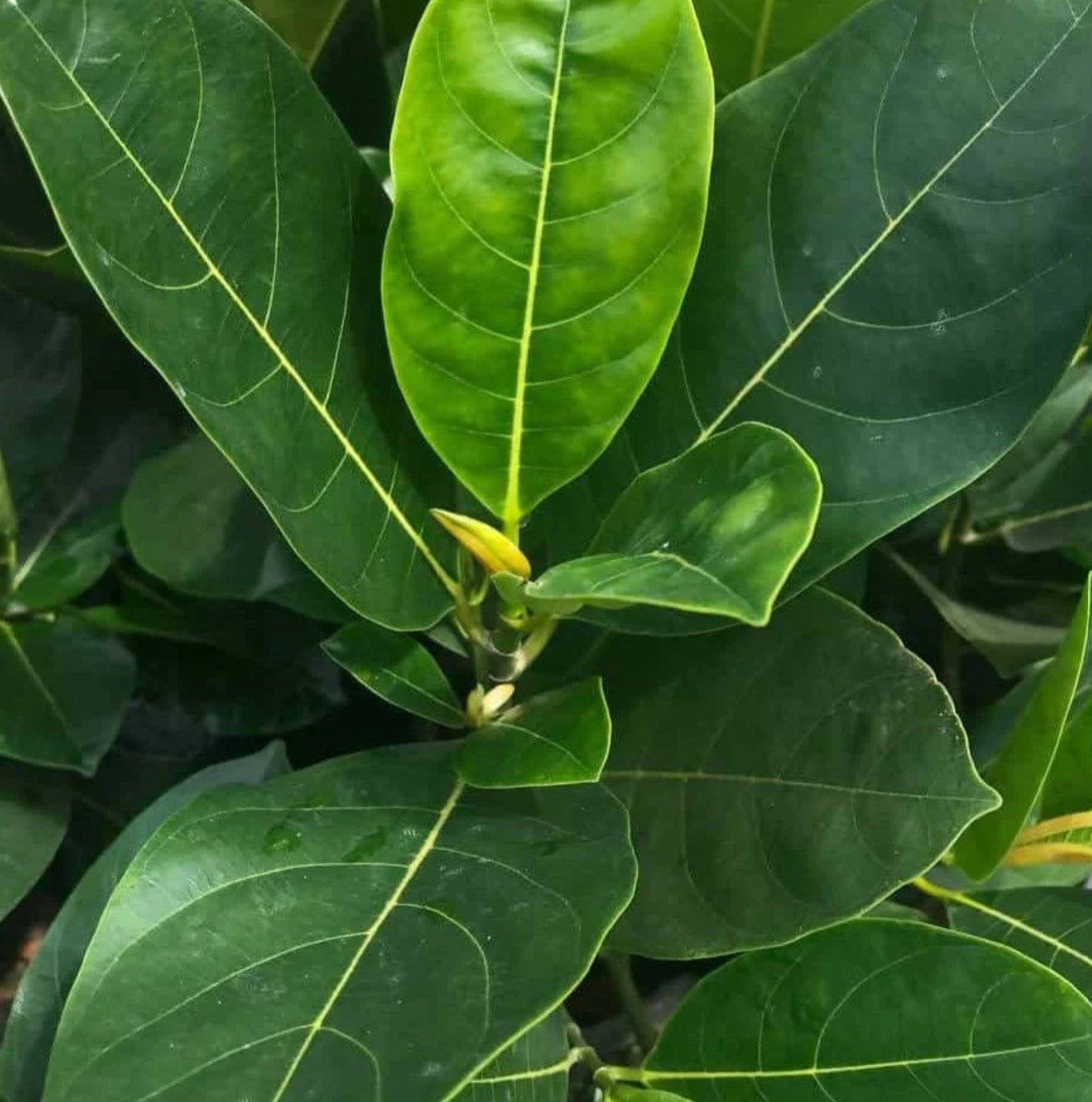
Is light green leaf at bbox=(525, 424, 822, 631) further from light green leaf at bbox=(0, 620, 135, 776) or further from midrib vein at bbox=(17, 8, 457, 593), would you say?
light green leaf at bbox=(0, 620, 135, 776)

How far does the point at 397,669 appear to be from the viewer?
607 mm

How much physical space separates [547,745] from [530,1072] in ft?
0.49

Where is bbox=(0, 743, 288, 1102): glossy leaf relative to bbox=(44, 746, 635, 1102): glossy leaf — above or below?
below

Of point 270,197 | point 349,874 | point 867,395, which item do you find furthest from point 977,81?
point 349,874

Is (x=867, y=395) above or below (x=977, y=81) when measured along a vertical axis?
below

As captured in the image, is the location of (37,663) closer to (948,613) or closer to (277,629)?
(277,629)

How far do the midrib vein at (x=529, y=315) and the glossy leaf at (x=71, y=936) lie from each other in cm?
20

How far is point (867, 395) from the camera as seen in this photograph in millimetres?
569

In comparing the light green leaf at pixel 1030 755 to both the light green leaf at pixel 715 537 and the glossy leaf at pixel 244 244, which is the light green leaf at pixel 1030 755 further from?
the glossy leaf at pixel 244 244

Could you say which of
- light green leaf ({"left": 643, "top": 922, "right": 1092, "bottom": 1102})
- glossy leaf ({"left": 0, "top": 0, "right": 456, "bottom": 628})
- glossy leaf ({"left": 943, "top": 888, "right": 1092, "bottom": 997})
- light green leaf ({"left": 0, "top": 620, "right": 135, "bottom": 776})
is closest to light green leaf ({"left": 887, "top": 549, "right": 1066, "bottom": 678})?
glossy leaf ({"left": 943, "top": 888, "right": 1092, "bottom": 997})

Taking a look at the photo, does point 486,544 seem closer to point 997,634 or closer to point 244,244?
point 244,244

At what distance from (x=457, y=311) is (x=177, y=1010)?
0.93 feet

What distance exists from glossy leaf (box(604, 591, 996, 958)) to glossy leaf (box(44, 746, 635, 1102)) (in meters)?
0.06

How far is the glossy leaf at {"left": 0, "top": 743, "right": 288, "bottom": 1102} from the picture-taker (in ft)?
2.15
